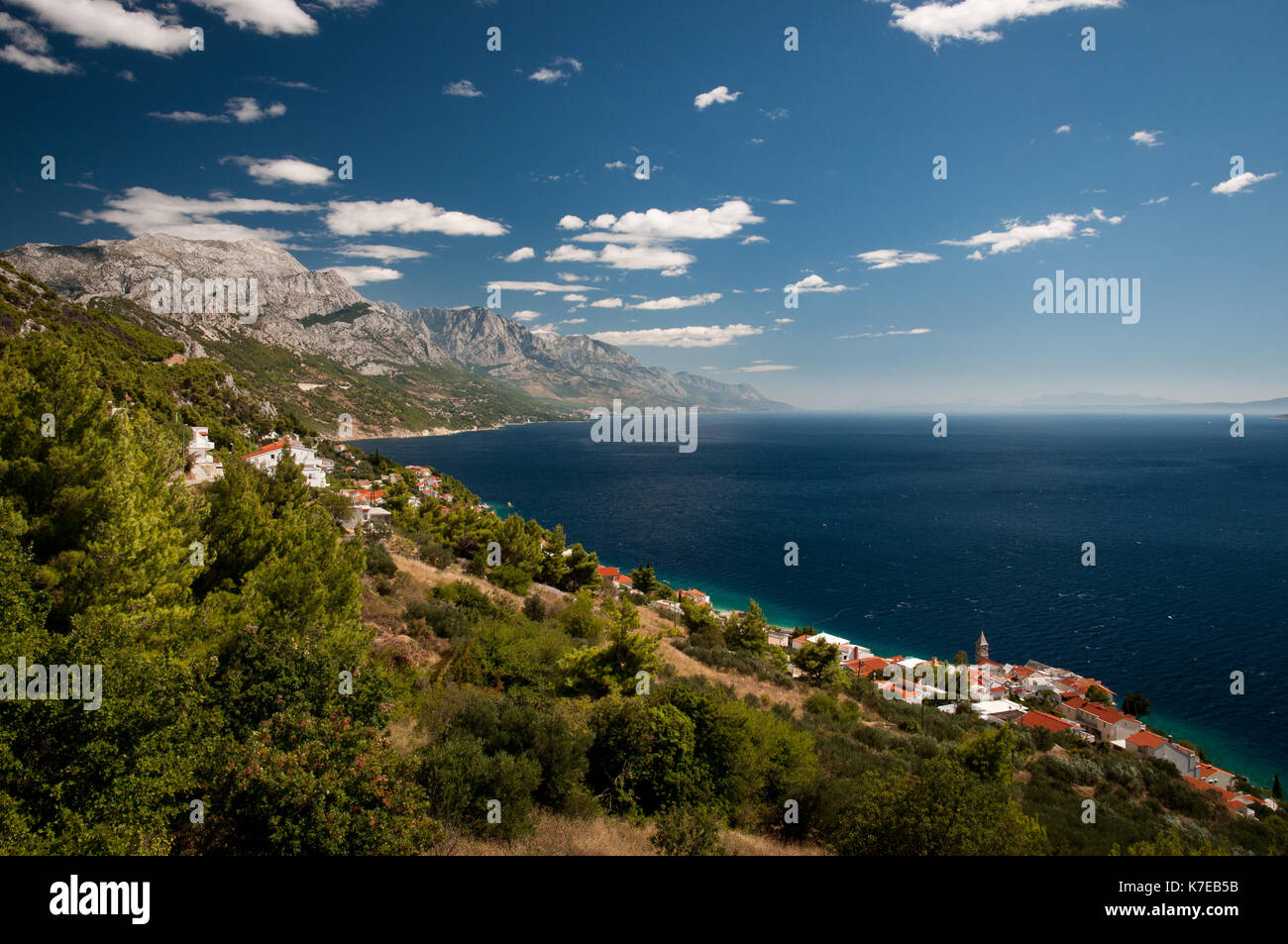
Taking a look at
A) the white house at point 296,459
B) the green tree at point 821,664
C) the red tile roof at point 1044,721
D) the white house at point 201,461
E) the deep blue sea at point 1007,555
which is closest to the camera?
the red tile roof at point 1044,721

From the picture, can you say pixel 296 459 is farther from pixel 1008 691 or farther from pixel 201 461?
pixel 1008 691

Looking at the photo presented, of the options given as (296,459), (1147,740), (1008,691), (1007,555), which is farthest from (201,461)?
(1007,555)

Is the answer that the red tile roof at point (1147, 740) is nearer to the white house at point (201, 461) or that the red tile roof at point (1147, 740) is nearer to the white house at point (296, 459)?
the white house at point (201, 461)

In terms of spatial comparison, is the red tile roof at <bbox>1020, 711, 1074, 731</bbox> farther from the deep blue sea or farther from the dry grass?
the dry grass

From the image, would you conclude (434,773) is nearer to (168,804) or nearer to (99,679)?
(168,804)

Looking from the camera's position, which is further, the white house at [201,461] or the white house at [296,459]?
the white house at [296,459]

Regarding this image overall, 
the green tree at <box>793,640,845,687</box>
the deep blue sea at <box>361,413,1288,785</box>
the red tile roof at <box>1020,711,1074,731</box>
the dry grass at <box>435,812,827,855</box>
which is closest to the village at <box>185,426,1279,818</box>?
the red tile roof at <box>1020,711,1074,731</box>

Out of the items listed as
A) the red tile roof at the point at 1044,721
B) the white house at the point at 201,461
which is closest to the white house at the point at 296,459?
the white house at the point at 201,461
